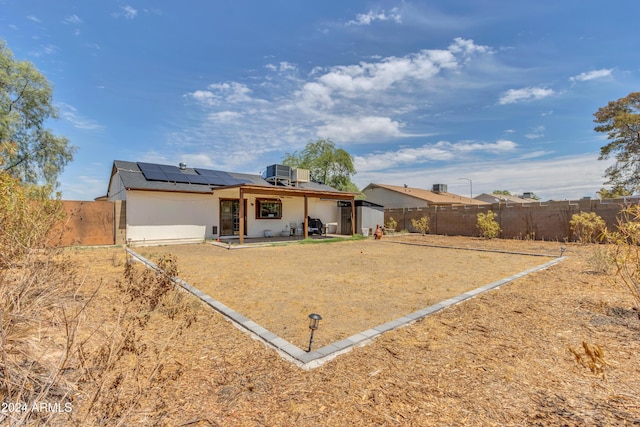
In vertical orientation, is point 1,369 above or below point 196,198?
below

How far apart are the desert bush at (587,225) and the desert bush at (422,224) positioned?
22.4ft

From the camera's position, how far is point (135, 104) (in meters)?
15.3

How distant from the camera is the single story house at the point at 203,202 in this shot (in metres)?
12.0

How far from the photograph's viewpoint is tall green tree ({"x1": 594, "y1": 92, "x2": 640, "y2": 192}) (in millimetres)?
20641

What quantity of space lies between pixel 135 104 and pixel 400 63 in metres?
13.7

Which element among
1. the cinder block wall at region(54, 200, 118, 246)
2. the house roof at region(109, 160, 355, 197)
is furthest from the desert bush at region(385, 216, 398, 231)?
the cinder block wall at region(54, 200, 118, 246)

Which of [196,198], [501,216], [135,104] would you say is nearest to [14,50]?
[135,104]

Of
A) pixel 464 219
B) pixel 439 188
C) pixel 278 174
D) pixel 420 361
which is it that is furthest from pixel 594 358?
pixel 439 188

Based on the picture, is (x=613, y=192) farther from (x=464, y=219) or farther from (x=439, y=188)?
(x=464, y=219)

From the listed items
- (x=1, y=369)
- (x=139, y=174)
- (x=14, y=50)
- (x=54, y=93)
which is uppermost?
(x=14, y=50)

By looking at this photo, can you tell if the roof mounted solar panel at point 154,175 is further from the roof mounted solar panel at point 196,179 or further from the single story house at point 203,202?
the roof mounted solar panel at point 196,179

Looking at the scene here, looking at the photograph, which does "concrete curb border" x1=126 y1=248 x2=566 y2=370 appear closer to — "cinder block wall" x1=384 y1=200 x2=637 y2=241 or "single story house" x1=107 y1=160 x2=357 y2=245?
"single story house" x1=107 y1=160 x2=357 y2=245

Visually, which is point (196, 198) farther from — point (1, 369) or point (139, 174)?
point (1, 369)

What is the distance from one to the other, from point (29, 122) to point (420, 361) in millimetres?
23373
